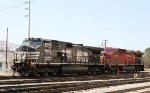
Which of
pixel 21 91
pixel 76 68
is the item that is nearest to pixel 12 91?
pixel 21 91

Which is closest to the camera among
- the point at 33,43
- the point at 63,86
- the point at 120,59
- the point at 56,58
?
the point at 63,86

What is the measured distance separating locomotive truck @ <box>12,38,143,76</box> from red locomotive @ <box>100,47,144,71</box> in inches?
12.3

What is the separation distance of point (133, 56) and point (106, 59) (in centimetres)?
763

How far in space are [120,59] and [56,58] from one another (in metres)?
13.2

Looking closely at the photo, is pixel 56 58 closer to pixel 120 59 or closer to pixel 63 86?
pixel 63 86

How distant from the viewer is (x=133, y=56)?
139 ft

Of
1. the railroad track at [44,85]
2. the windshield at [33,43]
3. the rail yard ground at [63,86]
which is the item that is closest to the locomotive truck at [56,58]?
the windshield at [33,43]

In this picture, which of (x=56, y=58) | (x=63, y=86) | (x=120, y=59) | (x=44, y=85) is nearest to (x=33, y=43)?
(x=56, y=58)

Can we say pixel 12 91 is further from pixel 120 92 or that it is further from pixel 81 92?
pixel 120 92

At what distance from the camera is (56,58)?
27312 mm

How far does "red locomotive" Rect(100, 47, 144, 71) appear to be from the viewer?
119 ft

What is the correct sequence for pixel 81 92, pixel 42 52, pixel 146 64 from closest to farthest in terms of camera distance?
pixel 81 92 → pixel 42 52 → pixel 146 64

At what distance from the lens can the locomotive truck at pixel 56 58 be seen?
25.3 m

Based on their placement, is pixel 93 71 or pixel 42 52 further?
pixel 93 71
